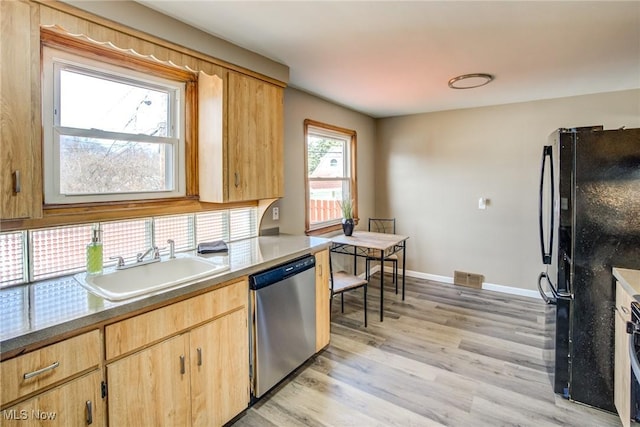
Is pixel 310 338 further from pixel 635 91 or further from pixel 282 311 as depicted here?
pixel 635 91

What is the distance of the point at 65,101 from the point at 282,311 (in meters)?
1.71

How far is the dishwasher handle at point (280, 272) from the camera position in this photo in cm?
195

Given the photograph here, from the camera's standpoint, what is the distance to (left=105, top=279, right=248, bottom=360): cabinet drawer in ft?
4.43

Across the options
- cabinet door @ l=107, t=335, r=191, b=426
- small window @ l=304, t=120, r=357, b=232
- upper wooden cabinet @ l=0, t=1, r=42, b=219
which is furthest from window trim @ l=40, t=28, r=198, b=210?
small window @ l=304, t=120, r=357, b=232

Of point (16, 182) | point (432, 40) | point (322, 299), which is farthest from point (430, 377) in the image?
point (16, 182)

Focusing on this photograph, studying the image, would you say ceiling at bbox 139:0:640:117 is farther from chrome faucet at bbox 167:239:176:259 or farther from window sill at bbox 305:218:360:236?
window sill at bbox 305:218:360:236

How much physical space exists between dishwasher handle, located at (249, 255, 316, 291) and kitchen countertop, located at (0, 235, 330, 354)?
0.05 metres

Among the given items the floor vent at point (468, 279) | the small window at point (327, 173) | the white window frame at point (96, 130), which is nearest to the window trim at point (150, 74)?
the white window frame at point (96, 130)

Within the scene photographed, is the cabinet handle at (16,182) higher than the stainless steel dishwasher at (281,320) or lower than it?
higher

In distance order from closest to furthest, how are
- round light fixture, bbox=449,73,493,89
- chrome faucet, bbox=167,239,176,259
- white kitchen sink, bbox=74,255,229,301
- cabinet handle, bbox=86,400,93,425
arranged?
cabinet handle, bbox=86,400,93,425 < white kitchen sink, bbox=74,255,229,301 < chrome faucet, bbox=167,239,176,259 < round light fixture, bbox=449,73,493,89

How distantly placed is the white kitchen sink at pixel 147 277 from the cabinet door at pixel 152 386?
0.27m

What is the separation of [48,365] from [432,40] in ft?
8.33

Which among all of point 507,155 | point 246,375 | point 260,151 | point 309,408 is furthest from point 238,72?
point 507,155

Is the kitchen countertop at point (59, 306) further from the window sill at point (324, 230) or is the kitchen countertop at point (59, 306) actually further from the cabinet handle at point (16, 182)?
the window sill at point (324, 230)
